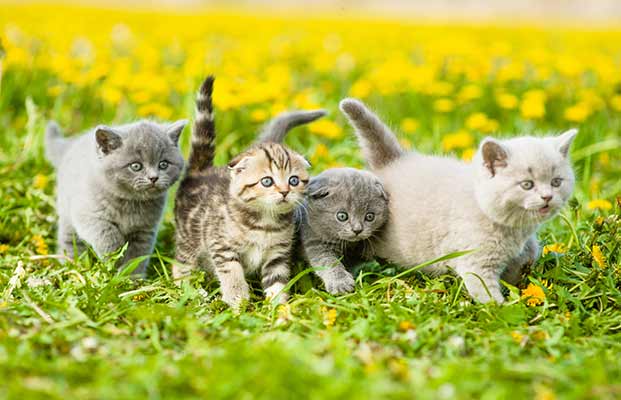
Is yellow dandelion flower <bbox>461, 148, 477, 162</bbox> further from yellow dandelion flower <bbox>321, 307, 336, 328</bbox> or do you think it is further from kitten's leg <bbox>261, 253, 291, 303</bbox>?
yellow dandelion flower <bbox>321, 307, 336, 328</bbox>

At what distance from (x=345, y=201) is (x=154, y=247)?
51.5 inches

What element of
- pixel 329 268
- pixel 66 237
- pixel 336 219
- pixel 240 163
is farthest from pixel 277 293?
pixel 66 237

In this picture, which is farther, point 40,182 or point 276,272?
point 40,182

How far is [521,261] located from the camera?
3.44m

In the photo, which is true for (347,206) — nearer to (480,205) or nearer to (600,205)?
(480,205)

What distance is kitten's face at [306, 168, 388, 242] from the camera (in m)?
3.38

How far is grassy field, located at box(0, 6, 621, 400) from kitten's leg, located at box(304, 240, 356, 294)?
85mm

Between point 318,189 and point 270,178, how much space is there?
295 millimetres

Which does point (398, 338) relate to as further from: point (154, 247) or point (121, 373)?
point (154, 247)

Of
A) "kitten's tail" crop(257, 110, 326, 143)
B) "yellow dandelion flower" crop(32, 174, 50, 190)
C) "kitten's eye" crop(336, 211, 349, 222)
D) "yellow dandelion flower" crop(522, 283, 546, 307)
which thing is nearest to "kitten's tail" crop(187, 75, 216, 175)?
"kitten's tail" crop(257, 110, 326, 143)

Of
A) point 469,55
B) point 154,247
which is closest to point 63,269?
point 154,247

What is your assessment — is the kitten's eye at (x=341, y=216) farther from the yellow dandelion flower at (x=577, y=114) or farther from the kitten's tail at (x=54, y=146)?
the yellow dandelion flower at (x=577, y=114)

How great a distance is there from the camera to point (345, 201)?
11.1ft

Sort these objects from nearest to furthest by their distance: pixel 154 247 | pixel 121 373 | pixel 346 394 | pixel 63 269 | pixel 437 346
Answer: pixel 346 394 → pixel 121 373 → pixel 437 346 → pixel 63 269 → pixel 154 247
